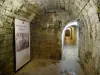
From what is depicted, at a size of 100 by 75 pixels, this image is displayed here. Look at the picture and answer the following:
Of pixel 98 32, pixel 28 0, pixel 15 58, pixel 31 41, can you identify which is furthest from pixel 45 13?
pixel 98 32

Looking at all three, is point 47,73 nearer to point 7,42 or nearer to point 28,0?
point 7,42

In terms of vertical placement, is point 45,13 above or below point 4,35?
above

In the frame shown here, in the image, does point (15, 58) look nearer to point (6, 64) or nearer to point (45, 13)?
point (6, 64)

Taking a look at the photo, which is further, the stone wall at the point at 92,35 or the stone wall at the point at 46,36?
the stone wall at the point at 46,36

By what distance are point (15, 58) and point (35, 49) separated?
2.30 meters

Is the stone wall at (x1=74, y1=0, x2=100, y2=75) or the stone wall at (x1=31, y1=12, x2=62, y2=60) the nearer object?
the stone wall at (x1=74, y1=0, x2=100, y2=75)

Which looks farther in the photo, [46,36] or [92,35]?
[46,36]

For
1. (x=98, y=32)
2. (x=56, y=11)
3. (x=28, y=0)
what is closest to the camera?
(x=98, y=32)

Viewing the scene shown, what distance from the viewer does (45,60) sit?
657cm

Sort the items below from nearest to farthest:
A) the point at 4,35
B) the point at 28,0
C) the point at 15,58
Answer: the point at 4,35, the point at 28,0, the point at 15,58

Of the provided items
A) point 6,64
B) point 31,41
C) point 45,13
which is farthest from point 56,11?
point 6,64

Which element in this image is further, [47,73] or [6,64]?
[47,73]

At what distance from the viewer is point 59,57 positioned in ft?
21.9

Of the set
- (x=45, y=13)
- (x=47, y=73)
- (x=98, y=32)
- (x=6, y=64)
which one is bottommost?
(x=47, y=73)
